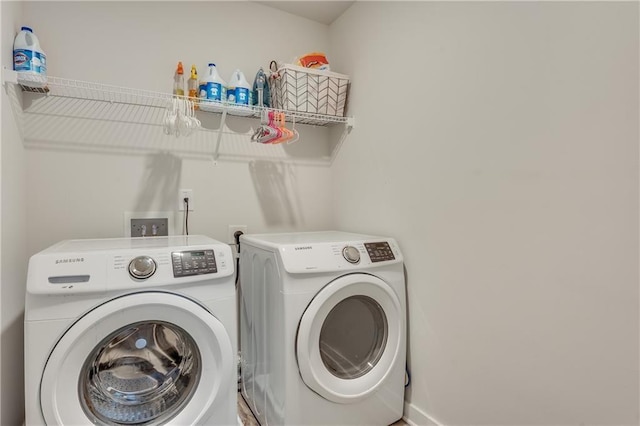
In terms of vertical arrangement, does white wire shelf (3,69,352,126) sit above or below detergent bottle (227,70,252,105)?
below

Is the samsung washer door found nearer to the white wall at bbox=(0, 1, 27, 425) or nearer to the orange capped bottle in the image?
the white wall at bbox=(0, 1, 27, 425)

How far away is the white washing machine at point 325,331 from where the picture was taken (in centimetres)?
134

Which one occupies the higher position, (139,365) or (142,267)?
(142,267)

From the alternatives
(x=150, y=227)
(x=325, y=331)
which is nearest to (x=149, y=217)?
(x=150, y=227)

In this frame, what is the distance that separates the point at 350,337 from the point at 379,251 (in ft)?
1.34

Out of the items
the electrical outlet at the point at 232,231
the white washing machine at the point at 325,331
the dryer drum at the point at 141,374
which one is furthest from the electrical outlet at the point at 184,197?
the dryer drum at the point at 141,374

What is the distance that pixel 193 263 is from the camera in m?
1.22

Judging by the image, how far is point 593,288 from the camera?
100 cm

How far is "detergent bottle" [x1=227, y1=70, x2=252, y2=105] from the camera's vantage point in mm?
1797

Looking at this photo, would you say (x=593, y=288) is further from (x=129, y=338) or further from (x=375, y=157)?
(x=129, y=338)

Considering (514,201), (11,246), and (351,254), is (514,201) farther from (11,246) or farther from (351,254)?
(11,246)

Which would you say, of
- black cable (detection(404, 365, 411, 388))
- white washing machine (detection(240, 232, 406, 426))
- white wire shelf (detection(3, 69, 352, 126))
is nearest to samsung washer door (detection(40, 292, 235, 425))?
white washing machine (detection(240, 232, 406, 426))

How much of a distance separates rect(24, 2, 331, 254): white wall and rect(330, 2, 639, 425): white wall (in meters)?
0.64

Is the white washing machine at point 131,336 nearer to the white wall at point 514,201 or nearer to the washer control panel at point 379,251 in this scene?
the washer control panel at point 379,251
